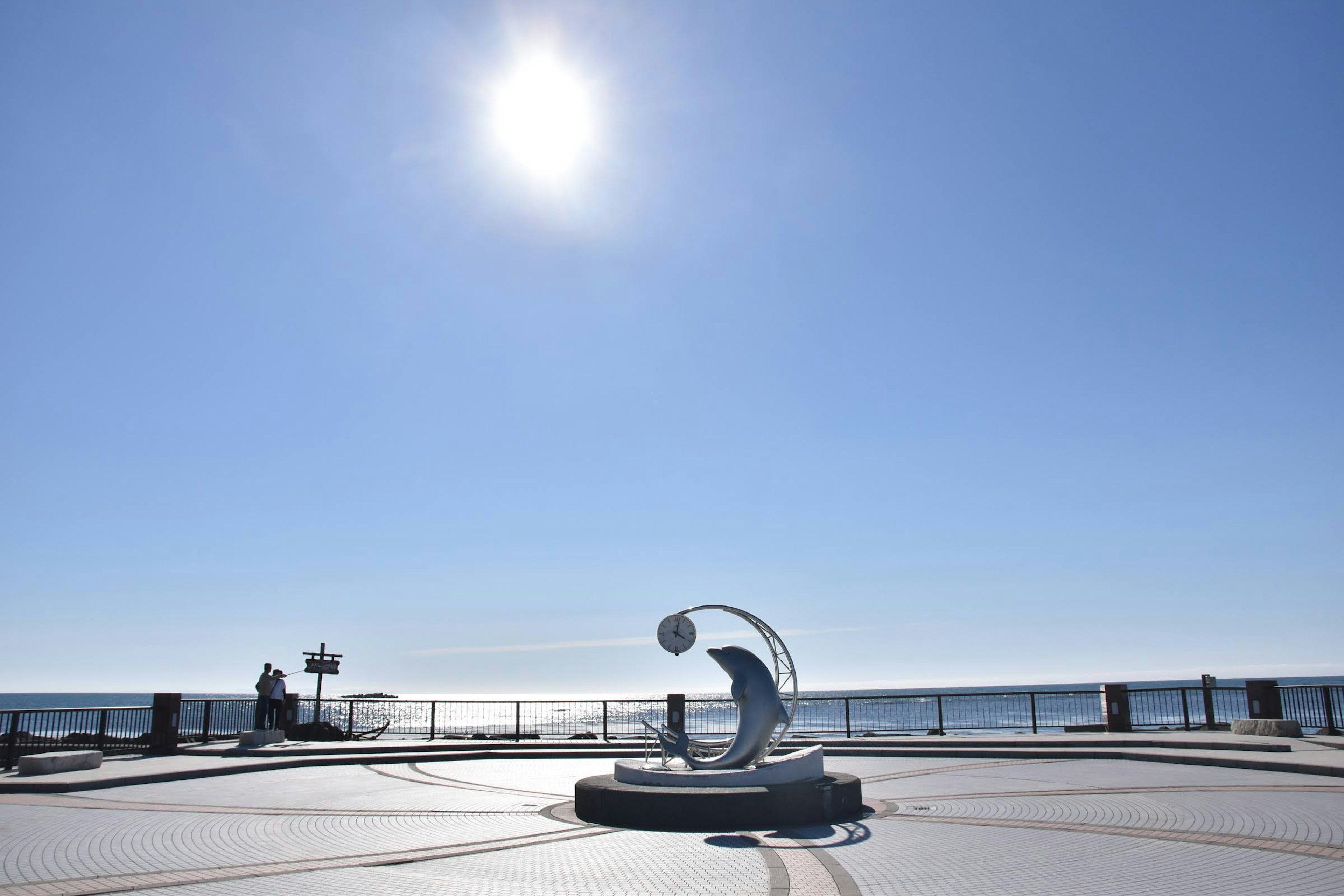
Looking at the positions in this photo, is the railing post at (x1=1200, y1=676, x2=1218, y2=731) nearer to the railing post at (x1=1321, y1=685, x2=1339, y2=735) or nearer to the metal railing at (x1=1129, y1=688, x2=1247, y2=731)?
the metal railing at (x1=1129, y1=688, x2=1247, y2=731)

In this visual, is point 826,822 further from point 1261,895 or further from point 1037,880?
point 1261,895

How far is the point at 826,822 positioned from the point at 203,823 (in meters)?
7.75

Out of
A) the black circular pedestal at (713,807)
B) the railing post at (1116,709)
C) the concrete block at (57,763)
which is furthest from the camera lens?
A: the railing post at (1116,709)

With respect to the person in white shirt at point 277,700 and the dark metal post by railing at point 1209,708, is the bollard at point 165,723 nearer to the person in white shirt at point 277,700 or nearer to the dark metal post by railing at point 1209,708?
the person in white shirt at point 277,700

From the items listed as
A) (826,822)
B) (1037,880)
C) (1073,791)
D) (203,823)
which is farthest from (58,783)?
(1073,791)

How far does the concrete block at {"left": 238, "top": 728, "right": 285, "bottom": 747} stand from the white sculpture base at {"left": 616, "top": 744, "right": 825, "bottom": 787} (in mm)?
12949

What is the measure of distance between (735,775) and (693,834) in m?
1.25

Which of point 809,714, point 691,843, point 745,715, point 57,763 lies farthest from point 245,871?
point 809,714

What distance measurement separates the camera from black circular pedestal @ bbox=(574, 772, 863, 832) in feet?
36.1

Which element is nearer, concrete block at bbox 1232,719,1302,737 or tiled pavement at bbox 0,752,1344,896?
tiled pavement at bbox 0,752,1344,896

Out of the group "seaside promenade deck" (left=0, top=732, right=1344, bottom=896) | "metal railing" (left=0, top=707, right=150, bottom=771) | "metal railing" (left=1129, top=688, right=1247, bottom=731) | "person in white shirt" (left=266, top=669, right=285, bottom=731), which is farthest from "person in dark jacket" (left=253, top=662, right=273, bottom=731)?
"metal railing" (left=1129, top=688, right=1247, bottom=731)

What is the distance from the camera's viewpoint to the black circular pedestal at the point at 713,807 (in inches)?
433

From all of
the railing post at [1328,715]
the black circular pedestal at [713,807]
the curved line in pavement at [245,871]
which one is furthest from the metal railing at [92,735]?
the railing post at [1328,715]

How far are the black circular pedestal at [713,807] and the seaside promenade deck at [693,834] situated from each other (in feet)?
0.74
